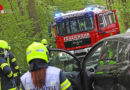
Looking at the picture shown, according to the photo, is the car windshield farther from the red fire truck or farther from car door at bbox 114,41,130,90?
car door at bbox 114,41,130,90

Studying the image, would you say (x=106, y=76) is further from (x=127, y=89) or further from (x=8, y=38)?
(x=8, y=38)

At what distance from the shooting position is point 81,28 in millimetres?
10883

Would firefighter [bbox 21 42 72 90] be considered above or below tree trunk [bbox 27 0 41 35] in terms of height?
below

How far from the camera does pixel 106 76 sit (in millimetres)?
3281

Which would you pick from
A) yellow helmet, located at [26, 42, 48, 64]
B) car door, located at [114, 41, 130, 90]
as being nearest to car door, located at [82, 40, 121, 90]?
car door, located at [114, 41, 130, 90]

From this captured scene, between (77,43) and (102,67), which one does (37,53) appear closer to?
(102,67)

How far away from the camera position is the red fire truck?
10781mm

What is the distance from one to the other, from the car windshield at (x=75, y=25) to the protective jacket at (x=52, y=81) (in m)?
8.54

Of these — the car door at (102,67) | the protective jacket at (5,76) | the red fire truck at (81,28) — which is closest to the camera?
the car door at (102,67)

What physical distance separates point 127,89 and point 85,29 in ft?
27.0

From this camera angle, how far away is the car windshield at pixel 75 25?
35.4 feet

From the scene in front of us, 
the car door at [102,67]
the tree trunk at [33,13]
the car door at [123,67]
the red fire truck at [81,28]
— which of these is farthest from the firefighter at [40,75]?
the tree trunk at [33,13]

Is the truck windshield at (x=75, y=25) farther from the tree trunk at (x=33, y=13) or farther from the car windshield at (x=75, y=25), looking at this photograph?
the tree trunk at (x=33, y=13)

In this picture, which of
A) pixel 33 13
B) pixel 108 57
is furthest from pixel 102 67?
pixel 33 13
